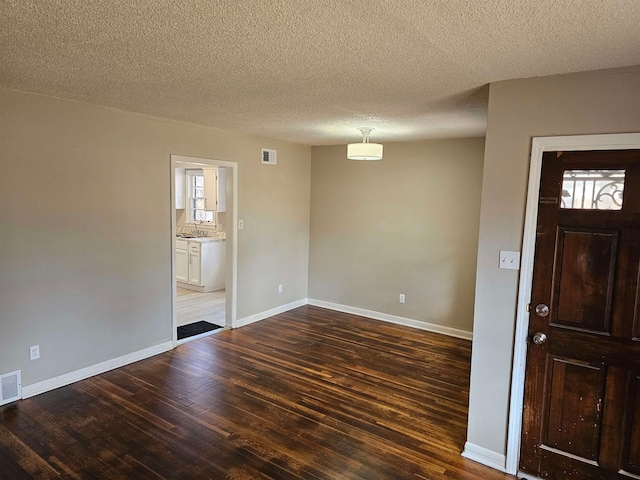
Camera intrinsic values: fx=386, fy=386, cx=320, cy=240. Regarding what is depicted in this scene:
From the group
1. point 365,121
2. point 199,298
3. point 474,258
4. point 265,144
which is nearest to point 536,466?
point 474,258

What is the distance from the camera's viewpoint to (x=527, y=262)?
239 centimetres

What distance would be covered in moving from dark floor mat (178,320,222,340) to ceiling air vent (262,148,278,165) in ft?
7.55

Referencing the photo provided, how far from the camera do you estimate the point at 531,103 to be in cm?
233

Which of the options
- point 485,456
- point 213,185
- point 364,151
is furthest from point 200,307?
point 485,456

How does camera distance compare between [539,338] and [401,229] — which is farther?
[401,229]

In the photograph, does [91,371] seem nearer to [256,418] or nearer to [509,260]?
[256,418]

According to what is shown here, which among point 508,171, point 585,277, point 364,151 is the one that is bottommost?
point 585,277

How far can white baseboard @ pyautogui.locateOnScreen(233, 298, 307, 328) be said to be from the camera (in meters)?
5.15

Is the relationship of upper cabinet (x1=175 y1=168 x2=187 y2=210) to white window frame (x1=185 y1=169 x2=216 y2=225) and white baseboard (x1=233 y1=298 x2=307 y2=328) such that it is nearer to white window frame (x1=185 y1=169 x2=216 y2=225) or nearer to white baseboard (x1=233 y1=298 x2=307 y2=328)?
white window frame (x1=185 y1=169 x2=216 y2=225)

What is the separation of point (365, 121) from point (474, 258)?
7.35ft

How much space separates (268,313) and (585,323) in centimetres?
407

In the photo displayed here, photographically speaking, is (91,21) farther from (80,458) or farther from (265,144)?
(265,144)

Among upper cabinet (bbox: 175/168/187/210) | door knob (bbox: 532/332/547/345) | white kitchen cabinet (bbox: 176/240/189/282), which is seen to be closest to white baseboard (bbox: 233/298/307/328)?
white kitchen cabinet (bbox: 176/240/189/282)

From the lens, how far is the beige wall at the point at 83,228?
3.04m
